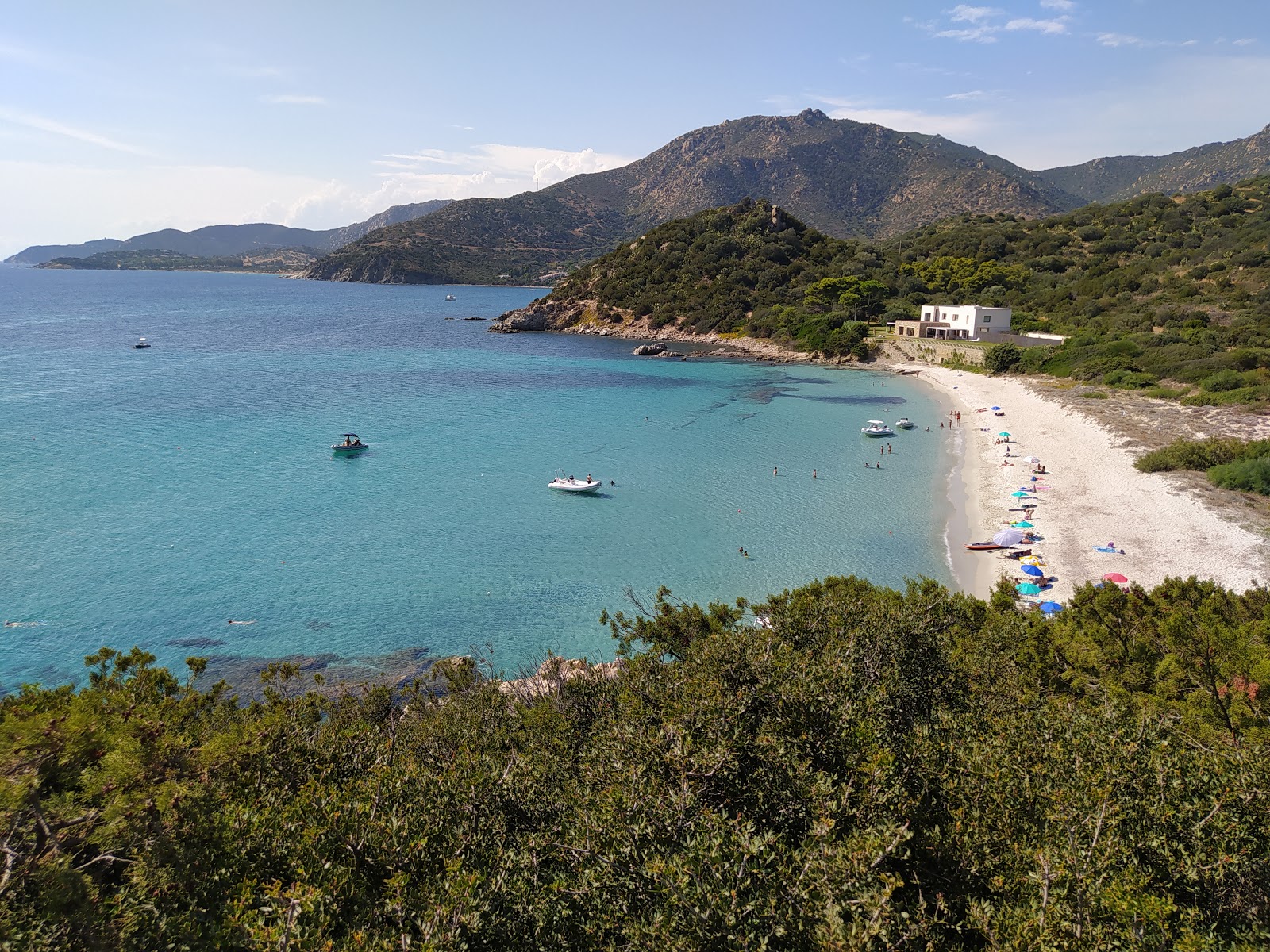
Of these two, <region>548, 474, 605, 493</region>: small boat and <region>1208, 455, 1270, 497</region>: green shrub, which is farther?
<region>548, 474, 605, 493</region>: small boat

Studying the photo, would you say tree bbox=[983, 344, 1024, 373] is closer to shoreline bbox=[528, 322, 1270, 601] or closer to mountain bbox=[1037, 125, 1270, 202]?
shoreline bbox=[528, 322, 1270, 601]

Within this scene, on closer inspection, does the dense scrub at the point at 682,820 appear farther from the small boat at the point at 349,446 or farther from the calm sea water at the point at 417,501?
the small boat at the point at 349,446

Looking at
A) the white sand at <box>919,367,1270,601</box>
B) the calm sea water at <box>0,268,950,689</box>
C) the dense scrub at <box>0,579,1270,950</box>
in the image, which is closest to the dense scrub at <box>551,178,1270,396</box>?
the white sand at <box>919,367,1270,601</box>

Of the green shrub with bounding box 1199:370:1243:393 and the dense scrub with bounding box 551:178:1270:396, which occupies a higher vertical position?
the dense scrub with bounding box 551:178:1270:396

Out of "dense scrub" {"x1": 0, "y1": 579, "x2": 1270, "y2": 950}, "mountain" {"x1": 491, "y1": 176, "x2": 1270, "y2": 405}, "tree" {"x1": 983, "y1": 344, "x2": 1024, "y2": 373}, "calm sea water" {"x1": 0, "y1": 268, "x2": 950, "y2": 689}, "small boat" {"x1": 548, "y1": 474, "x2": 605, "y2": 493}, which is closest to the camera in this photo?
"dense scrub" {"x1": 0, "y1": 579, "x2": 1270, "y2": 950}

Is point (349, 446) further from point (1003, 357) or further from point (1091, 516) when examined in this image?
point (1003, 357)

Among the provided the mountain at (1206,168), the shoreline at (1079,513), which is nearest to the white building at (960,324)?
the shoreline at (1079,513)

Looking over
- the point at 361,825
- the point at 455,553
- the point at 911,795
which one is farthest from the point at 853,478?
the point at 361,825
